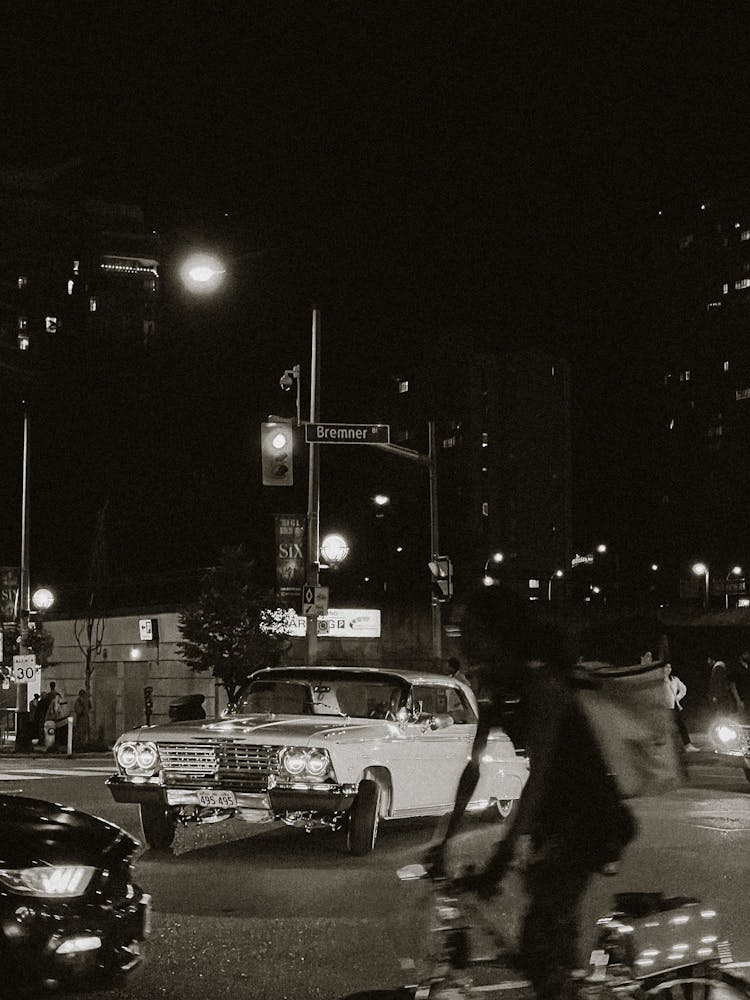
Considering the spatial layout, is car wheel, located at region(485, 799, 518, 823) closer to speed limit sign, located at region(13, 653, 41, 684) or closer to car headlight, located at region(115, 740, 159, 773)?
car headlight, located at region(115, 740, 159, 773)

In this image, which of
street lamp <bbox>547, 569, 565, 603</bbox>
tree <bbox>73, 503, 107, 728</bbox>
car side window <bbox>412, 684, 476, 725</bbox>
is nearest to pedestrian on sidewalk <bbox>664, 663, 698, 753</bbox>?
car side window <bbox>412, 684, 476, 725</bbox>

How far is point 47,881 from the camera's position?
625 cm

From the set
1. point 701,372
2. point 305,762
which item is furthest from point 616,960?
point 701,372

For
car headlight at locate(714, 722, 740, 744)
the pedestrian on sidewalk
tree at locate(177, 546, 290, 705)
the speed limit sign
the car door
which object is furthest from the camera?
the speed limit sign

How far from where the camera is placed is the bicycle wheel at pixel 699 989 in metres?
4.63

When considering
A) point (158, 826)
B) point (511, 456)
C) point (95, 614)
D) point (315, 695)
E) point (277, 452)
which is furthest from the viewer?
point (511, 456)

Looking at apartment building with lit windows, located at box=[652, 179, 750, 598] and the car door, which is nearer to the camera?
the car door

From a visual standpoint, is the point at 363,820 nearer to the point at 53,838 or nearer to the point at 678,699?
the point at 53,838

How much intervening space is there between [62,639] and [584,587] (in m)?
97.9

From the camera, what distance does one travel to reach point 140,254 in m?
156

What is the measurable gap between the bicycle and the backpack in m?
0.43

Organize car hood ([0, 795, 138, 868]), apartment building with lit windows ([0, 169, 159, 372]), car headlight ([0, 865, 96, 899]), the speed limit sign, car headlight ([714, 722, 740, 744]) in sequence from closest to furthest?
1. car headlight ([0, 865, 96, 899])
2. car hood ([0, 795, 138, 868])
3. car headlight ([714, 722, 740, 744])
4. the speed limit sign
5. apartment building with lit windows ([0, 169, 159, 372])

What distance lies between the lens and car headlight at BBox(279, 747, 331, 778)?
11500 mm

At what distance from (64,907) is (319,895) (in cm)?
406
